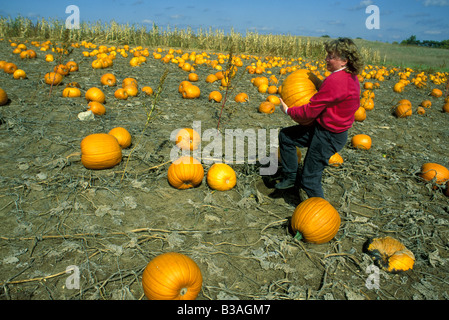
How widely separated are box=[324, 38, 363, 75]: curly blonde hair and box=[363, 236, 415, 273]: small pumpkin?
6.88 feet

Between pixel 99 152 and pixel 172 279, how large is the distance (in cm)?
271

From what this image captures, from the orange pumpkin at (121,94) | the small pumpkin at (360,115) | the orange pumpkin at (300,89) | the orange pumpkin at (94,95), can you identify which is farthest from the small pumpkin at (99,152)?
the small pumpkin at (360,115)

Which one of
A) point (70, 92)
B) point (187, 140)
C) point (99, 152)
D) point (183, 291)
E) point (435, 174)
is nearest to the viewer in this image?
point (183, 291)

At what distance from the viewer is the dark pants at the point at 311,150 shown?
138 inches

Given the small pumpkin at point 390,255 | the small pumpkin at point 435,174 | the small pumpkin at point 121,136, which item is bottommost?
the small pumpkin at point 390,255

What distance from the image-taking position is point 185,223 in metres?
3.57

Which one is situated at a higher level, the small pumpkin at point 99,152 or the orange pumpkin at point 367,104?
the orange pumpkin at point 367,104

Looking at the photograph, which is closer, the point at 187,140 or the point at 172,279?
the point at 172,279

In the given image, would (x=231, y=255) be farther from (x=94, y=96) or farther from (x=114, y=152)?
(x=94, y=96)

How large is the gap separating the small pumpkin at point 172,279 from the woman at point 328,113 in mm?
2116

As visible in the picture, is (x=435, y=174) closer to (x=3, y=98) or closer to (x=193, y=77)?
(x=193, y=77)

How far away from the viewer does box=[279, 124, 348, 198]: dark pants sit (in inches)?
138

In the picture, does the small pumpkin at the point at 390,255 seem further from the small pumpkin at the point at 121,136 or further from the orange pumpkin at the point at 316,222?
the small pumpkin at the point at 121,136

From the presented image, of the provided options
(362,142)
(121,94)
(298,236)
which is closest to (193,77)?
(121,94)
